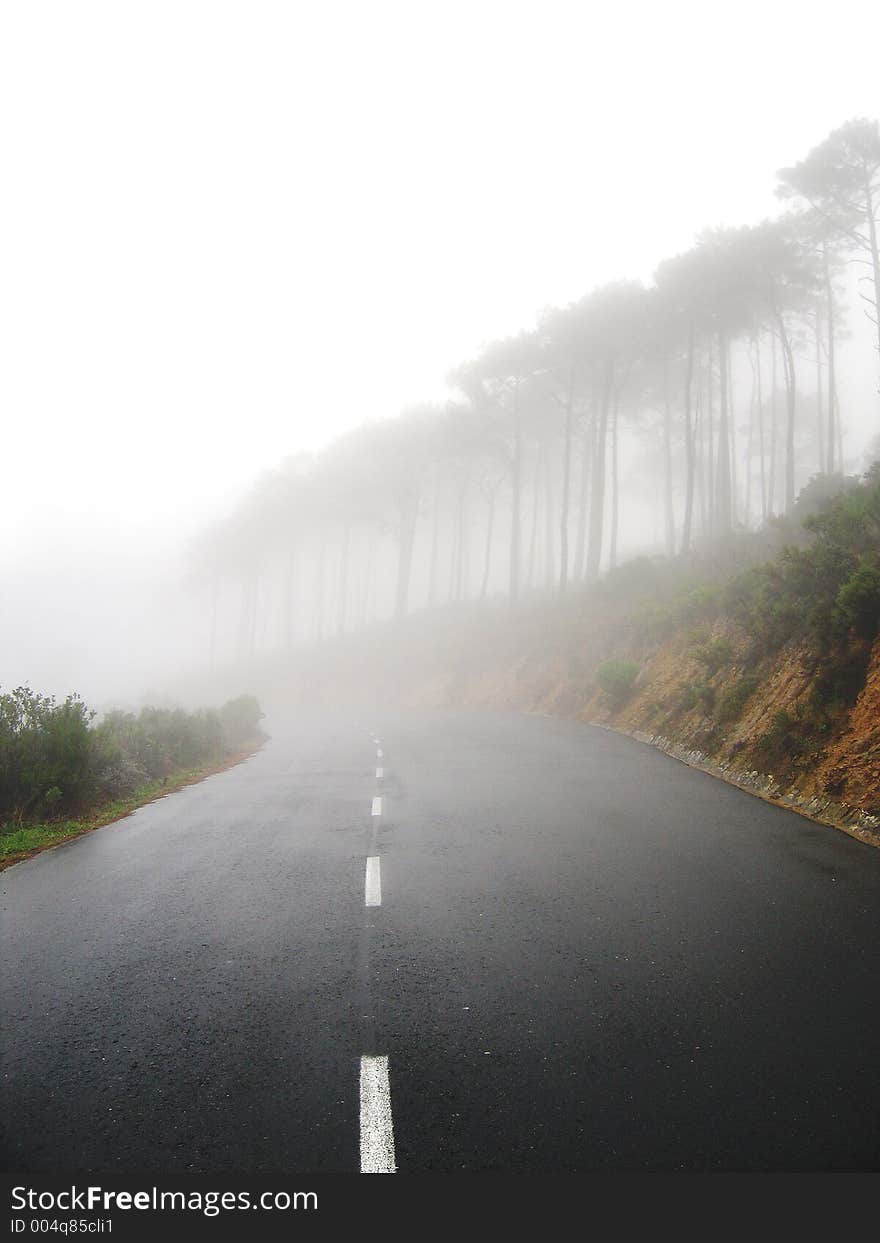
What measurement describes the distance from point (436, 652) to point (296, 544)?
27577 mm

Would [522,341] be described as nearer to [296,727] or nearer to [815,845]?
[296,727]

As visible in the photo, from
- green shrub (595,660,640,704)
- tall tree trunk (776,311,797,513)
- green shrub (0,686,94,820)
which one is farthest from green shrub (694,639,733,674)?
tall tree trunk (776,311,797,513)

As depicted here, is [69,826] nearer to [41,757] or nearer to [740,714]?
[41,757]

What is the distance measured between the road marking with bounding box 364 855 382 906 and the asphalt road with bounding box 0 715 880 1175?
55 mm

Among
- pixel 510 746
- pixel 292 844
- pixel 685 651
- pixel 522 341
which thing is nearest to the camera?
pixel 292 844

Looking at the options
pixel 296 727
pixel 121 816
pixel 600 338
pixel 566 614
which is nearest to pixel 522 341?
pixel 600 338

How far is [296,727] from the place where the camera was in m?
26.8

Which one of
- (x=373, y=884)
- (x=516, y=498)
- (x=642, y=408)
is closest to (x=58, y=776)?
(x=373, y=884)

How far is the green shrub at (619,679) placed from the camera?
1806 centimetres

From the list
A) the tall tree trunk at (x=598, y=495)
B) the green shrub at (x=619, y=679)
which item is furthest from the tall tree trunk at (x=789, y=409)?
the green shrub at (x=619, y=679)

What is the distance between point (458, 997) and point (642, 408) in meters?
37.1

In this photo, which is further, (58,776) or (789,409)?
(789,409)

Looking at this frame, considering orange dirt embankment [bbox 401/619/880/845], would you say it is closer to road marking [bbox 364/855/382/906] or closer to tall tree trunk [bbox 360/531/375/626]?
road marking [bbox 364/855/382/906]

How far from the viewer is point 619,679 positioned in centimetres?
1805
